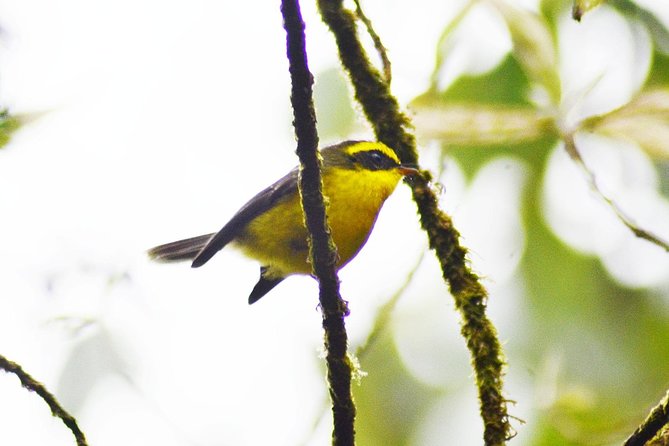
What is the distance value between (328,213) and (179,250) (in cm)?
129

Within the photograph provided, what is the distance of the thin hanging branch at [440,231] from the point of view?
3.25m

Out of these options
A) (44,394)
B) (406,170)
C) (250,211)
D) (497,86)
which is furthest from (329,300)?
(497,86)

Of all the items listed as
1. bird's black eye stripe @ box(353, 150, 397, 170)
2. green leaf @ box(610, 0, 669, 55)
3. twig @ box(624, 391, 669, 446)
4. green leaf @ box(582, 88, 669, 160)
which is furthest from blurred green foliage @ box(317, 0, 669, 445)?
twig @ box(624, 391, 669, 446)

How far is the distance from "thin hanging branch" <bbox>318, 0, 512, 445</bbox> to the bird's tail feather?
1.44 meters

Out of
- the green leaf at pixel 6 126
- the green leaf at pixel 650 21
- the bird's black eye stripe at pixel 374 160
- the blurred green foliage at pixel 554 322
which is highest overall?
the green leaf at pixel 650 21

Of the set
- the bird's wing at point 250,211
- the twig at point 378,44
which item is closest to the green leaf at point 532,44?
the twig at point 378,44

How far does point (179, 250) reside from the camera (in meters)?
4.90

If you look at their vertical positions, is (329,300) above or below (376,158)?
below

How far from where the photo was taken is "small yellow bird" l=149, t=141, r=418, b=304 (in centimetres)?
407

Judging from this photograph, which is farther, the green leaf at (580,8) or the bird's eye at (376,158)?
the bird's eye at (376,158)

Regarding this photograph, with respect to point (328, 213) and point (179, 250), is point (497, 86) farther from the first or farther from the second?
point (179, 250)

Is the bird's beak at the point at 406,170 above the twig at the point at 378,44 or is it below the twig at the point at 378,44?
below

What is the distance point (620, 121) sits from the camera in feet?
12.7

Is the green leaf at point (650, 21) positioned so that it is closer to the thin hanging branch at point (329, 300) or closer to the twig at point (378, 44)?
the twig at point (378, 44)
